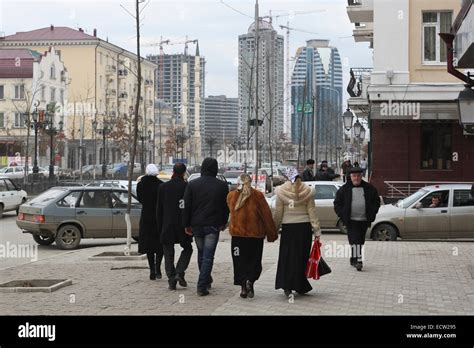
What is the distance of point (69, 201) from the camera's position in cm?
1902

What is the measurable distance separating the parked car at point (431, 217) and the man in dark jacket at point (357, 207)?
20.4 feet

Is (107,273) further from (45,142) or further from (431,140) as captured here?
(45,142)

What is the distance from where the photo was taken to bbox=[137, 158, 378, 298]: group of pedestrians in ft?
34.1

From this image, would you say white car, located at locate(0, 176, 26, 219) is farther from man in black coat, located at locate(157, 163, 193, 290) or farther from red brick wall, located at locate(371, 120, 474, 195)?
man in black coat, located at locate(157, 163, 193, 290)

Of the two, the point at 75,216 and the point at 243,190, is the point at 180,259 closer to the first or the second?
the point at 243,190

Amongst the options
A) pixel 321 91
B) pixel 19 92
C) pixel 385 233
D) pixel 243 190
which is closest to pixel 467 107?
pixel 243 190

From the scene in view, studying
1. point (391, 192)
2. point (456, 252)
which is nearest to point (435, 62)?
point (391, 192)

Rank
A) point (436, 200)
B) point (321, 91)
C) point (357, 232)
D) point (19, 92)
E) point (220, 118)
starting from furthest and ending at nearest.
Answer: point (220, 118) < point (19, 92) < point (321, 91) < point (436, 200) < point (357, 232)

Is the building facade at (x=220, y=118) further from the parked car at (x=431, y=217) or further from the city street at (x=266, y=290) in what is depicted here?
the city street at (x=266, y=290)

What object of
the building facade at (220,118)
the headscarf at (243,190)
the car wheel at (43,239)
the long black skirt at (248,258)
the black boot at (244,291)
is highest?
the building facade at (220,118)

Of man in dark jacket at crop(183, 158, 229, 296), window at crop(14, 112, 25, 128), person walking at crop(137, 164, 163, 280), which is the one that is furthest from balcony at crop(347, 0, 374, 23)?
window at crop(14, 112, 25, 128)

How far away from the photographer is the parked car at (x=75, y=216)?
18.8 meters

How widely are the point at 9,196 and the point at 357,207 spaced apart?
747 inches

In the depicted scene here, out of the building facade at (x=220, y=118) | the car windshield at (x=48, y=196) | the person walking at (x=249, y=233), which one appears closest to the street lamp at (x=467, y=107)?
the person walking at (x=249, y=233)
